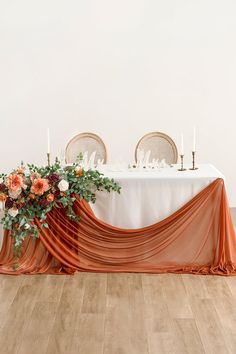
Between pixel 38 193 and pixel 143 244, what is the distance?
862 millimetres

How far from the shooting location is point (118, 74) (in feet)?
21.2

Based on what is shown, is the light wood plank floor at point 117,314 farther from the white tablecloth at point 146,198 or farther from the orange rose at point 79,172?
the orange rose at point 79,172

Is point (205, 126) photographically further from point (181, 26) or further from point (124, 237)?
point (124, 237)

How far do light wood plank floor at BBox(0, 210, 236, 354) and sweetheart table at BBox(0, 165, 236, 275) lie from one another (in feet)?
0.47

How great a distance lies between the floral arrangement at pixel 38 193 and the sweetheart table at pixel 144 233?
0.26ft

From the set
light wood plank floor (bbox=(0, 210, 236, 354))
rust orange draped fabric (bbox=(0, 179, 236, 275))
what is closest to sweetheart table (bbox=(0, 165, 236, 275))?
rust orange draped fabric (bbox=(0, 179, 236, 275))

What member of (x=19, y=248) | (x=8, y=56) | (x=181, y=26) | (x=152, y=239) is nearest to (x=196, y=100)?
(x=181, y=26)

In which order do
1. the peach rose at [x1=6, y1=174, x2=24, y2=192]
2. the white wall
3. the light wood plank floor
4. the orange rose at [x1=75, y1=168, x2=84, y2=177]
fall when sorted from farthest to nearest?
the white wall < the orange rose at [x1=75, y1=168, x2=84, y2=177] < the peach rose at [x1=6, y1=174, x2=24, y2=192] < the light wood plank floor

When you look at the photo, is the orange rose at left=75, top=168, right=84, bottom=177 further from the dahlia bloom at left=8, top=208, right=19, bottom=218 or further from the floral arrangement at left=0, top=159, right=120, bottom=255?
the dahlia bloom at left=8, top=208, right=19, bottom=218

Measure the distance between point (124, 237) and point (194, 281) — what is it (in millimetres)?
605

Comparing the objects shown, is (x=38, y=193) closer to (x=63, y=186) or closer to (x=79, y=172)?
(x=63, y=186)

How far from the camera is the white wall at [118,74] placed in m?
6.34

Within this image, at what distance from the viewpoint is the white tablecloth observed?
4.25 metres

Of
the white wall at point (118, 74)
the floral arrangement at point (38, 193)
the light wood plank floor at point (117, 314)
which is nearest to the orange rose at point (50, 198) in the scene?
the floral arrangement at point (38, 193)
